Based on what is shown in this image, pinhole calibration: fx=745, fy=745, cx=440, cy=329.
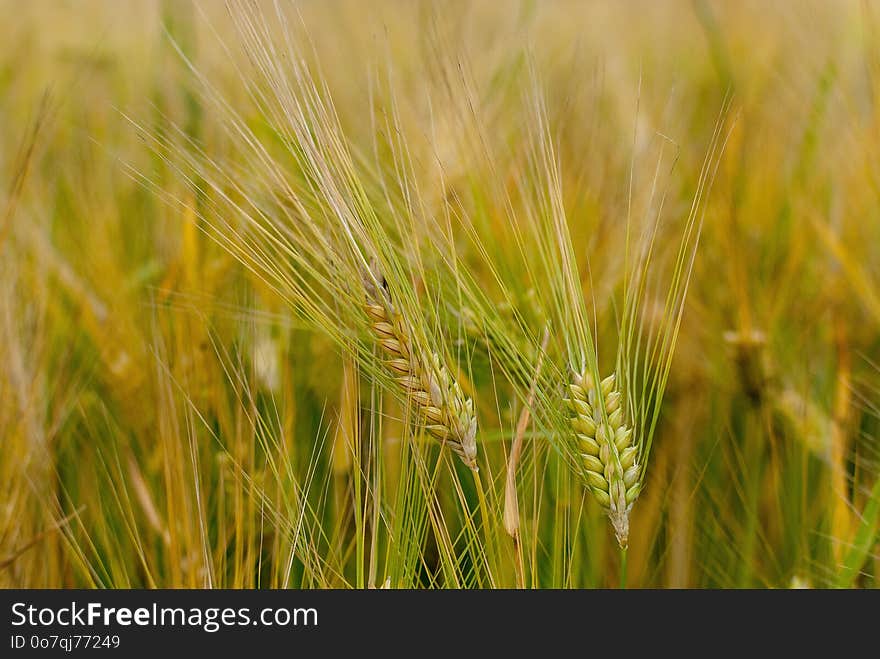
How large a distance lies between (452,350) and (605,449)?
0.15 metres

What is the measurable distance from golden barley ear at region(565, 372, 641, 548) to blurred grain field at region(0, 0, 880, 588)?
0.04 m

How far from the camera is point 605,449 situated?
0.41 meters

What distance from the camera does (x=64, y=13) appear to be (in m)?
1.31

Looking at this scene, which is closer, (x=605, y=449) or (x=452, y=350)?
(x=605, y=449)

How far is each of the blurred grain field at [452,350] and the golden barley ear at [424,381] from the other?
2 cm

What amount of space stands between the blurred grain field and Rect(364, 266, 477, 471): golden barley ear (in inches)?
0.8

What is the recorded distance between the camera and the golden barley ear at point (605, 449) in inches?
16.2

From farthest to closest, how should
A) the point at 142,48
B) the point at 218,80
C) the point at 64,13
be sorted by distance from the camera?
the point at 64,13
the point at 142,48
the point at 218,80

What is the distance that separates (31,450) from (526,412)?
1.16ft

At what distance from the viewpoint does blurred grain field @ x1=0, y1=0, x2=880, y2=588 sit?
475 mm

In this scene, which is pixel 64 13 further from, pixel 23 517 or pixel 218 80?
pixel 23 517

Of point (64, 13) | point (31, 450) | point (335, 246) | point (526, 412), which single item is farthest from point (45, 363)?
point (64, 13)

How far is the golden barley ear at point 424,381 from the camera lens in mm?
411

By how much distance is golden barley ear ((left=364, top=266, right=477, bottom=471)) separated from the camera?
411 mm
